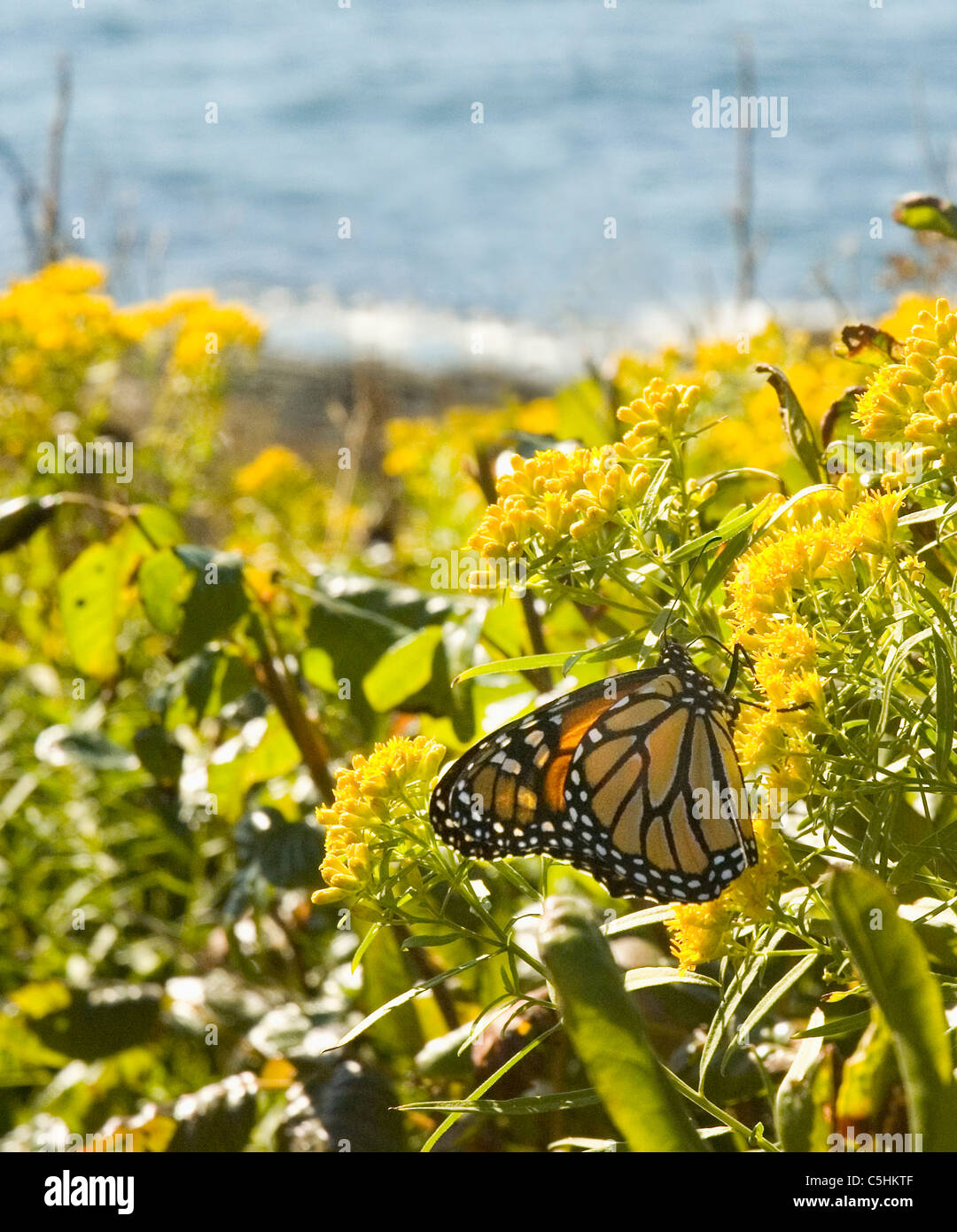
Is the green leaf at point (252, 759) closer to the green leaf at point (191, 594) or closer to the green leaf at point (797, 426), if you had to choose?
the green leaf at point (191, 594)

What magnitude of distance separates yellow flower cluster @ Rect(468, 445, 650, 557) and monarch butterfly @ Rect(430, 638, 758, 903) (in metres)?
0.15

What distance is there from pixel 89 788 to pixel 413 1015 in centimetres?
119

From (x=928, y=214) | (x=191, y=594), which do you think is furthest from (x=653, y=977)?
(x=928, y=214)

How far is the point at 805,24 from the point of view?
16516 mm

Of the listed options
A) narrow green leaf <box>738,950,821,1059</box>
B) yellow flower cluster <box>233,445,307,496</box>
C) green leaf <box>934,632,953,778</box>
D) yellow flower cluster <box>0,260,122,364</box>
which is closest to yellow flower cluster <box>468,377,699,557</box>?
green leaf <box>934,632,953,778</box>

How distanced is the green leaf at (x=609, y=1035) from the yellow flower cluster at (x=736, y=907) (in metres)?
0.20

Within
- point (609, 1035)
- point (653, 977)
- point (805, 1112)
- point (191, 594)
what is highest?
point (191, 594)

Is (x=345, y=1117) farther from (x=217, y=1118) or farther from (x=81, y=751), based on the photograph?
(x=81, y=751)

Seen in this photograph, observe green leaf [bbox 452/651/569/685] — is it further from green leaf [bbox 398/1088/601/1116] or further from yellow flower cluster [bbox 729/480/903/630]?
green leaf [bbox 398/1088/601/1116]

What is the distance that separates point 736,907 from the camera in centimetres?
102

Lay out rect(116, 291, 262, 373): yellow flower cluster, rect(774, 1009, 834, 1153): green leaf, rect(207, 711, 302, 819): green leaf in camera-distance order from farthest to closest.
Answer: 1. rect(116, 291, 262, 373): yellow flower cluster
2. rect(207, 711, 302, 819): green leaf
3. rect(774, 1009, 834, 1153): green leaf

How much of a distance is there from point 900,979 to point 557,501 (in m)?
0.51

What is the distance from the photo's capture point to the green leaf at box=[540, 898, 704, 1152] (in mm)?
810

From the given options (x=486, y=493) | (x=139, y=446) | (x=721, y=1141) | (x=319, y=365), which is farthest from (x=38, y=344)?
(x=319, y=365)
